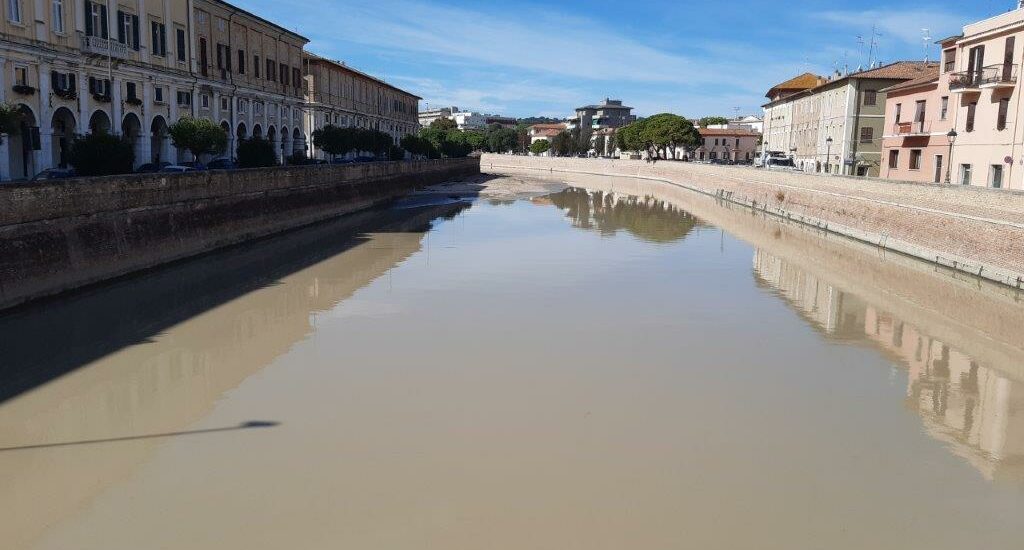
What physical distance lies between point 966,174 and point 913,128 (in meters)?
6.34

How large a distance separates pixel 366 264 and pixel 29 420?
14518 millimetres

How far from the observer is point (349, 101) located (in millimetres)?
66500

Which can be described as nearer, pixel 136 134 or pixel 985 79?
pixel 985 79

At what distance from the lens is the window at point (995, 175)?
32.2m

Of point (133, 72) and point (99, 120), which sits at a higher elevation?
point (133, 72)

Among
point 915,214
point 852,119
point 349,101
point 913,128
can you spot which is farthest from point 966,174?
point 349,101

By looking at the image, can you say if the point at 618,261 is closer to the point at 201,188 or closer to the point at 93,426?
the point at 201,188

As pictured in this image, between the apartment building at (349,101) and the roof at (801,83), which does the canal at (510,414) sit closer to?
the apartment building at (349,101)

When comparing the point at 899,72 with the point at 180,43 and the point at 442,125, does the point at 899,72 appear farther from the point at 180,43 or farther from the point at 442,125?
the point at 442,125

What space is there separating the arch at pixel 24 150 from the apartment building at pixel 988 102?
113ft

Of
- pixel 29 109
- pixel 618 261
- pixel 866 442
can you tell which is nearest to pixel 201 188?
pixel 29 109

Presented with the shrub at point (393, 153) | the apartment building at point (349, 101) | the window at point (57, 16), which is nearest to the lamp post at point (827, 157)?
the shrub at point (393, 153)

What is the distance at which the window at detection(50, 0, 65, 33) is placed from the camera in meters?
27.8

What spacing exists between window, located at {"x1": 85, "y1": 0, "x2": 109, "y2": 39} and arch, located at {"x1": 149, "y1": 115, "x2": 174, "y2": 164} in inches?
206
